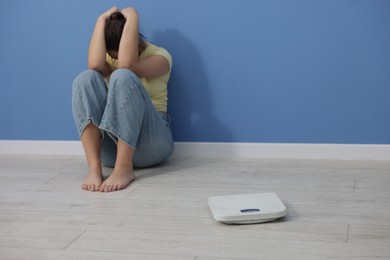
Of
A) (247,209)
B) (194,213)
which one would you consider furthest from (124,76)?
(247,209)

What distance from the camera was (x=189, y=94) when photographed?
2410 mm

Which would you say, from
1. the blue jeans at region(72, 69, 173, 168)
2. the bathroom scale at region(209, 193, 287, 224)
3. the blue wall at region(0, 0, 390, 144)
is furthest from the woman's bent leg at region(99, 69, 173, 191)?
the bathroom scale at region(209, 193, 287, 224)

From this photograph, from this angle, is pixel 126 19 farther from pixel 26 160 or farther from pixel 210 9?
pixel 26 160

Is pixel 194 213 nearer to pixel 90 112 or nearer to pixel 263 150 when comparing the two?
pixel 90 112

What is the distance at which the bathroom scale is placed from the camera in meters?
1.58

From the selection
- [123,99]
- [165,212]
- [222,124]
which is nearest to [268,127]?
[222,124]

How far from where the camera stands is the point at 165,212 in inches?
67.7

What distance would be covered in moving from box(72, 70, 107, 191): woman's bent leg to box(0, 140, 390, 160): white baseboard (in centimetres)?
45

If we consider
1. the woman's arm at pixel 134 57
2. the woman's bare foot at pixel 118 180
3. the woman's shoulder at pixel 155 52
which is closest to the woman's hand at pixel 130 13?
the woman's arm at pixel 134 57

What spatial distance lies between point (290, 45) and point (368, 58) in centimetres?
28

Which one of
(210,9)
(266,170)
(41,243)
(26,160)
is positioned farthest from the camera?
(26,160)

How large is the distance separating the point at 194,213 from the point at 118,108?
0.51m

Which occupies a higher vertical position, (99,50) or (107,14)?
(107,14)

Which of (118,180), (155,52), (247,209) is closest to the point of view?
(247,209)
